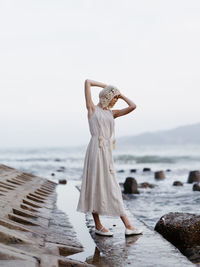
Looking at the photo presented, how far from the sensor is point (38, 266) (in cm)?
330

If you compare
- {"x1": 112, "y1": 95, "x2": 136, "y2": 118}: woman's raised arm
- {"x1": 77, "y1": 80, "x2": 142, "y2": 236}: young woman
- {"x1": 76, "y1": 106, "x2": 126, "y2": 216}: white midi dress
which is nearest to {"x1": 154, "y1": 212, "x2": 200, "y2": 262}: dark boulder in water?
{"x1": 77, "y1": 80, "x2": 142, "y2": 236}: young woman

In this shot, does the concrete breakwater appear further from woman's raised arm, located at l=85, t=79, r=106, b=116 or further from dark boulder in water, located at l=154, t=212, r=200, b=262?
woman's raised arm, located at l=85, t=79, r=106, b=116

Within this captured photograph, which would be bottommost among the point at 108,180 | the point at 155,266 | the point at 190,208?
the point at 190,208

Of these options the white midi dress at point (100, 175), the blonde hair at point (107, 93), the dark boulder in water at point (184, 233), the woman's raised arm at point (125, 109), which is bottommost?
the dark boulder in water at point (184, 233)

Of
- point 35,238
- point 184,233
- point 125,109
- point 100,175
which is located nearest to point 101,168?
point 100,175

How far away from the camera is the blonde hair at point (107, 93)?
5.30 meters

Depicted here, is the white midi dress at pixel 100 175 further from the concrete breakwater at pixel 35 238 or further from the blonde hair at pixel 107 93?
the concrete breakwater at pixel 35 238

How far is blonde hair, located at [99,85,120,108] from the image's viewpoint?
530 cm

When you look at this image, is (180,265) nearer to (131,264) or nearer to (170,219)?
(131,264)

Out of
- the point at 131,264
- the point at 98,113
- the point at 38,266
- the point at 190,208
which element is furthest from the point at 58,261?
the point at 190,208

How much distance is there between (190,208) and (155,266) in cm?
661

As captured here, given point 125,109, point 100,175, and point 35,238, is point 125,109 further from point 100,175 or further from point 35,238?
point 35,238

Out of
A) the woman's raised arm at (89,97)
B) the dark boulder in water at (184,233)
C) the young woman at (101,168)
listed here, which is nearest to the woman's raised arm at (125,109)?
the young woman at (101,168)

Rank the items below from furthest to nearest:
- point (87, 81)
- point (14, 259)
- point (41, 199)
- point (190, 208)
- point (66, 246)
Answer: point (190, 208), point (41, 199), point (87, 81), point (66, 246), point (14, 259)
